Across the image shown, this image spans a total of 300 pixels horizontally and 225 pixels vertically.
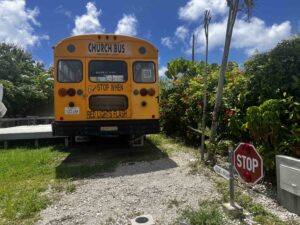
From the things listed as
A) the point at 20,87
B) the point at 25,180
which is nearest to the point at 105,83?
the point at 25,180

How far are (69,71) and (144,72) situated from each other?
1812 millimetres

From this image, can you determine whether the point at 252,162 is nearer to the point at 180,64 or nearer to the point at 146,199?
the point at 146,199

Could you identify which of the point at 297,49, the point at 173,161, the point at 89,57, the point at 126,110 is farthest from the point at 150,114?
the point at 297,49

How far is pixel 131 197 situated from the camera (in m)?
4.41

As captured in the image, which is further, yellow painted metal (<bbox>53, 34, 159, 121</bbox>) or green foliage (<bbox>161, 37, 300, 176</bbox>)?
yellow painted metal (<bbox>53, 34, 159, 121</bbox>)

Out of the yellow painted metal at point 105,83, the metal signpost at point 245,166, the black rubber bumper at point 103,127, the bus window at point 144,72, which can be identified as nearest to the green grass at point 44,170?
the black rubber bumper at point 103,127

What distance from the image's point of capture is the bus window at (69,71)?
688 centimetres

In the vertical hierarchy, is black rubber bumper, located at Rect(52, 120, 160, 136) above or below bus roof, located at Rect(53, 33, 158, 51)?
below

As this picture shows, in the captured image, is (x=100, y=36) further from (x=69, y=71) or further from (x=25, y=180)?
(x=25, y=180)

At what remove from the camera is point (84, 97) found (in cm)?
692

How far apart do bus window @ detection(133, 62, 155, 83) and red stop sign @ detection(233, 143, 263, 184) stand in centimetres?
394

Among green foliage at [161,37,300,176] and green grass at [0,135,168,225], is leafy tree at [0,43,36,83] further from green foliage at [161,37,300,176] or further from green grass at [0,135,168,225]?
green foliage at [161,37,300,176]

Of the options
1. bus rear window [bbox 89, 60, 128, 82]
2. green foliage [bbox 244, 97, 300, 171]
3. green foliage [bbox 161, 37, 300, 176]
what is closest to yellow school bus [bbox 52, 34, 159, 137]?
bus rear window [bbox 89, 60, 128, 82]

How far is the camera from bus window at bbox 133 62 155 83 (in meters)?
7.16
